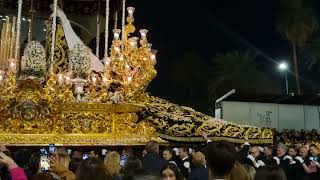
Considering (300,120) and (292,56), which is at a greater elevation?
(292,56)

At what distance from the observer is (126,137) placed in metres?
11.7

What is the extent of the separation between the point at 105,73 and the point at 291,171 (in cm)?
578

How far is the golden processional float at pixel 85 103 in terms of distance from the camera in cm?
1109

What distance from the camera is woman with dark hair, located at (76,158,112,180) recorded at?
417 cm

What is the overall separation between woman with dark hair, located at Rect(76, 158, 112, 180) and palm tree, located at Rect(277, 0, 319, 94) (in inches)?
1439

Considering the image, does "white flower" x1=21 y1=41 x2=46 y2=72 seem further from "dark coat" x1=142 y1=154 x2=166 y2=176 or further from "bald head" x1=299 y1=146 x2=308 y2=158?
"bald head" x1=299 y1=146 x2=308 y2=158

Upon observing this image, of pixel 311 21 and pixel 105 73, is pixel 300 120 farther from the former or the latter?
pixel 311 21

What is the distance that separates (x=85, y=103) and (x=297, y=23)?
103 feet

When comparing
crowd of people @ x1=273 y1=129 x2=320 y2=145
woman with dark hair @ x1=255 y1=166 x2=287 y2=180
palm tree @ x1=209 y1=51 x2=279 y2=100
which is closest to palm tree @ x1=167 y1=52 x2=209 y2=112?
palm tree @ x1=209 y1=51 x2=279 y2=100

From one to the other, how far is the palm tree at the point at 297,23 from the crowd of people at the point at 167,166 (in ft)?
101

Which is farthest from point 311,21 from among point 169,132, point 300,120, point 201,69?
point 169,132

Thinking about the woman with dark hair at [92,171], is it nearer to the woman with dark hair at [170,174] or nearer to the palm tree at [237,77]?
the woman with dark hair at [170,174]

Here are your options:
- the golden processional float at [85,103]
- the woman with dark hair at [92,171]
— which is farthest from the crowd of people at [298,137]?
the woman with dark hair at [92,171]

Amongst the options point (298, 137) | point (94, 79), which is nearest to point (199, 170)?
point (94, 79)
